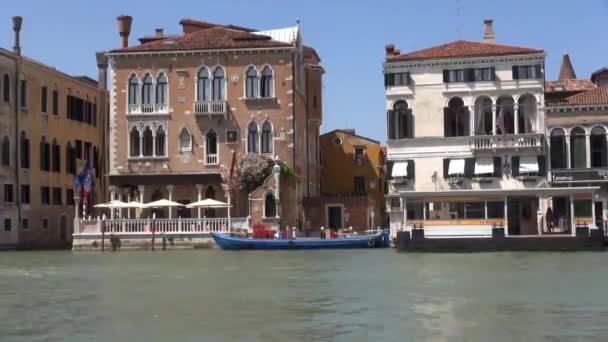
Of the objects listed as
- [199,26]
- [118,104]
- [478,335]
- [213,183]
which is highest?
[199,26]

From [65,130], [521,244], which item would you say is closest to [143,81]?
[65,130]

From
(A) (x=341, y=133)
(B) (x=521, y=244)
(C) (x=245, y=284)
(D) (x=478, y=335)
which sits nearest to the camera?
(D) (x=478, y=335)

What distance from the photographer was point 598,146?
41938 millimetres

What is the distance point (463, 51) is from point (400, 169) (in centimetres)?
548

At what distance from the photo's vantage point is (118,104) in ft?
153

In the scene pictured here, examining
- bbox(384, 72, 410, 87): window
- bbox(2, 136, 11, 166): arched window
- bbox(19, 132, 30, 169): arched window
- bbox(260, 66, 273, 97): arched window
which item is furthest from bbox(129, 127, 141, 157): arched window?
bbox(384, 72, 410, 87): window

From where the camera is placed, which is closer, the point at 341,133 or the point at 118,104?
the point at 118,104

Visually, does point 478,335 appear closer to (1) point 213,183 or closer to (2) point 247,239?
(2) point 247,239

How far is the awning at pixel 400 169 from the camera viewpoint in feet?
143

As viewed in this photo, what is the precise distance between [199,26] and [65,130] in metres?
8.30

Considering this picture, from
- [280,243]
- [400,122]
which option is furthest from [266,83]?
[280,243]

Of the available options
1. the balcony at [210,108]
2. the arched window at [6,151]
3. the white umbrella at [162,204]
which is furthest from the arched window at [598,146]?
the arched window at [6,151]

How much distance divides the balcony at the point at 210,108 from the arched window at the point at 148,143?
2.32m

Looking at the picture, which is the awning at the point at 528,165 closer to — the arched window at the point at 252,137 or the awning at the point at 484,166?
the awning at the point at 484,166
